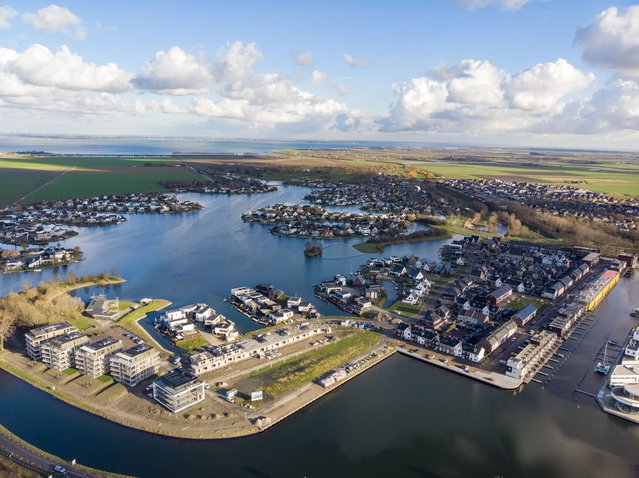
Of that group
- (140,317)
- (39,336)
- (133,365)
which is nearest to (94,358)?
(133,365)

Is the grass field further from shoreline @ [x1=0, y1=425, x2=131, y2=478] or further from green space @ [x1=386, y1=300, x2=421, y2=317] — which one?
shoreline @ [x1=0, y1=425, x2=131, y2=478]

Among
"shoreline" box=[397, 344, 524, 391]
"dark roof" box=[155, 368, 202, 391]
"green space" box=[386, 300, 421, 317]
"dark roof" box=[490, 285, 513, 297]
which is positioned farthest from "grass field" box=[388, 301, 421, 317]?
"dark roof" box=[155, 368, 202, 391]

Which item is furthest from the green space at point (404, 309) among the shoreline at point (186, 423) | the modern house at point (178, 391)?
the modern house at point (178, 391)

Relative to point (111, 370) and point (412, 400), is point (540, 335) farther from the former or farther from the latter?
point (111, 370)

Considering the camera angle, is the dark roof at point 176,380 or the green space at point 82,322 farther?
the green space at point 82,322

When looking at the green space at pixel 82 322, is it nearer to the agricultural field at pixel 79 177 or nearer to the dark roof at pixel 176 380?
the dark roof at pixel 176 380

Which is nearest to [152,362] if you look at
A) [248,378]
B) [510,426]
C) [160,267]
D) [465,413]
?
[248,378]

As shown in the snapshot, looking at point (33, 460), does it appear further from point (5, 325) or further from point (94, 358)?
point (5, 325)
